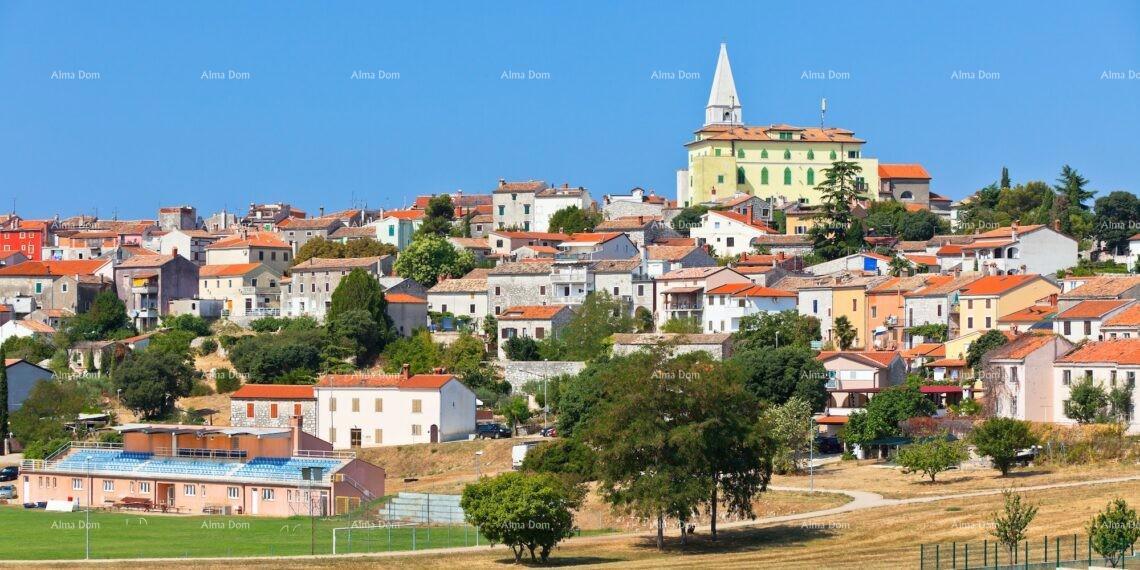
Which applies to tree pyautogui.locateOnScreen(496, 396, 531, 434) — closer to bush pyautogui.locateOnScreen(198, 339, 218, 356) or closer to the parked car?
the parked car

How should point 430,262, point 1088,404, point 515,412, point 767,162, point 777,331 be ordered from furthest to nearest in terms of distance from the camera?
point 767,162 < point 430,262 < point 777,331 < point 515,412 < point 1088,404

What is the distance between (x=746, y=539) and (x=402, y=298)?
4597 centimetres

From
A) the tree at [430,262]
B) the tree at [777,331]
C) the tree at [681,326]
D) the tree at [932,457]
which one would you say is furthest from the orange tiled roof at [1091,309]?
the tree at [430,262]

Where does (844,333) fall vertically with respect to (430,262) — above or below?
below

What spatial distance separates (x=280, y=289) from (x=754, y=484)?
55015 mm

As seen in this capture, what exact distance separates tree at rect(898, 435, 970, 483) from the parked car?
2128cm

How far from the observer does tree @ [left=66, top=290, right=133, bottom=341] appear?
9919cm

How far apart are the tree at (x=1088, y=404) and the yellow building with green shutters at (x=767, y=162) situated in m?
62.0

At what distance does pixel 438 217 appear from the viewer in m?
120

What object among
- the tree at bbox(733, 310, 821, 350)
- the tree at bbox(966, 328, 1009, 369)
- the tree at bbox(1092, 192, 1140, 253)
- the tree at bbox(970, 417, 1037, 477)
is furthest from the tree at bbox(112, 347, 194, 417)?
the tree at bbox(1092, 192, 1140, 253)

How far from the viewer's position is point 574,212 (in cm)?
11869

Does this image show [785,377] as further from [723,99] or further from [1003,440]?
[723,99]

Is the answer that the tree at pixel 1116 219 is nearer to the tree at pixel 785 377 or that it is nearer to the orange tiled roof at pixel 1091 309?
the orange tiled roof at pixel 1091 309

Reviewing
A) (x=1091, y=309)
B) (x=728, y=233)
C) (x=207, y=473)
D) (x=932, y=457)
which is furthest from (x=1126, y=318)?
(x=728, y=233)
